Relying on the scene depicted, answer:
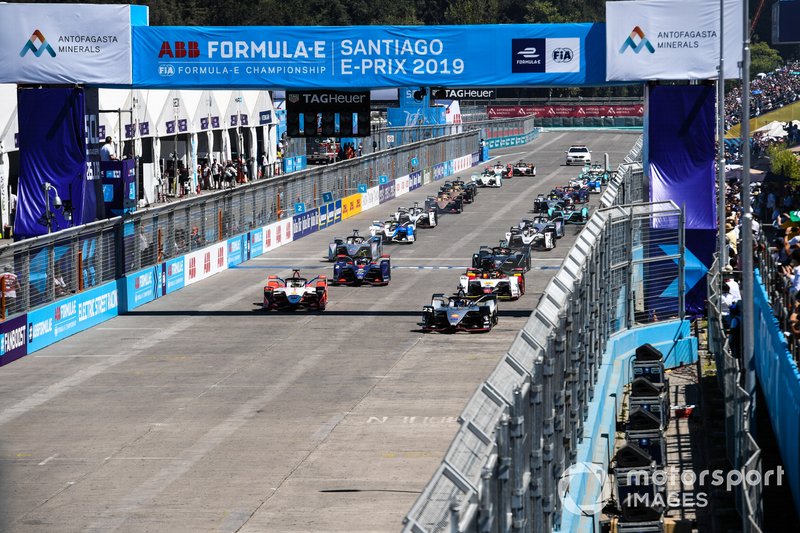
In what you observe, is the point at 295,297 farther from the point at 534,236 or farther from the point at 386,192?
the point at 386,192

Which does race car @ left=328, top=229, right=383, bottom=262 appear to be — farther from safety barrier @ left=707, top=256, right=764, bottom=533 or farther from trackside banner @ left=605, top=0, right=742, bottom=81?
safety barrier @ left=707, top=256, right=764, bottom=533

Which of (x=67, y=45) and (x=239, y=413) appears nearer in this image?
(x=239, y=413)

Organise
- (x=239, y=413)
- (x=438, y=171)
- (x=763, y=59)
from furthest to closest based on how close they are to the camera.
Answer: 1. (x=763, y=59)
2. (x=438, y=171)
3. (x=239, y=413)

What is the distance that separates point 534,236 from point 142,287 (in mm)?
15768

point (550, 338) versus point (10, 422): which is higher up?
point (550, 338)

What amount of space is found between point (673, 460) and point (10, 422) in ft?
36.9

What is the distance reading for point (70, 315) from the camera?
104 ft

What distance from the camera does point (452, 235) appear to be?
5416 centimetres

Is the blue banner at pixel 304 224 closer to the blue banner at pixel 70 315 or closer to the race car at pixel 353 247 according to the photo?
the race car at pixel 353 247

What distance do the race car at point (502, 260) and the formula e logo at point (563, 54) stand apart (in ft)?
27.1

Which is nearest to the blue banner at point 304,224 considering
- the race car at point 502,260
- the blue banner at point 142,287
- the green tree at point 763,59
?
the race car at point 502,260

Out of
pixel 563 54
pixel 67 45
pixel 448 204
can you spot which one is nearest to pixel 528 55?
pixel 563 54

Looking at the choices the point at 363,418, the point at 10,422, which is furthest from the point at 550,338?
the point at 10,422

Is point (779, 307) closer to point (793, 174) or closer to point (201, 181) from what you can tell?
point (793, 174)
